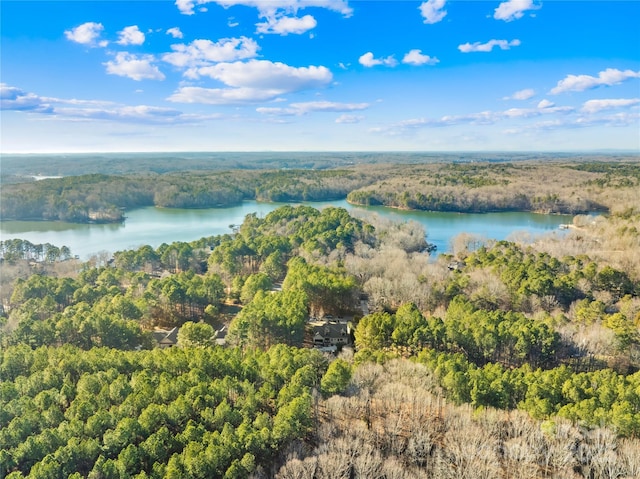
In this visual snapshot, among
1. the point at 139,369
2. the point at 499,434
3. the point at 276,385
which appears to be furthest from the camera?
the point at 139,369

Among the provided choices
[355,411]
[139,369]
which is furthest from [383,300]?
[139,369]

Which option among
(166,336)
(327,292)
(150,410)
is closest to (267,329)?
(166,336)

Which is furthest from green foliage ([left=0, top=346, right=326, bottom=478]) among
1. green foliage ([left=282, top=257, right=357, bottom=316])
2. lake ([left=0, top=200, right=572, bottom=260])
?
lake ([left=0, top=200, right=572, bottom=260])

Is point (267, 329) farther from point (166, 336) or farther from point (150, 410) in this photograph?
point (150, 410)

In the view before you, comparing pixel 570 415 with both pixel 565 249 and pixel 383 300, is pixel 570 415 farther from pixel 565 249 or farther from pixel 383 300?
pixel 565 249

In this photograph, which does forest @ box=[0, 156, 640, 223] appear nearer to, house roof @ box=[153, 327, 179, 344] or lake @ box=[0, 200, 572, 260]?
lake @ box=[0, 200, 572, 260]
